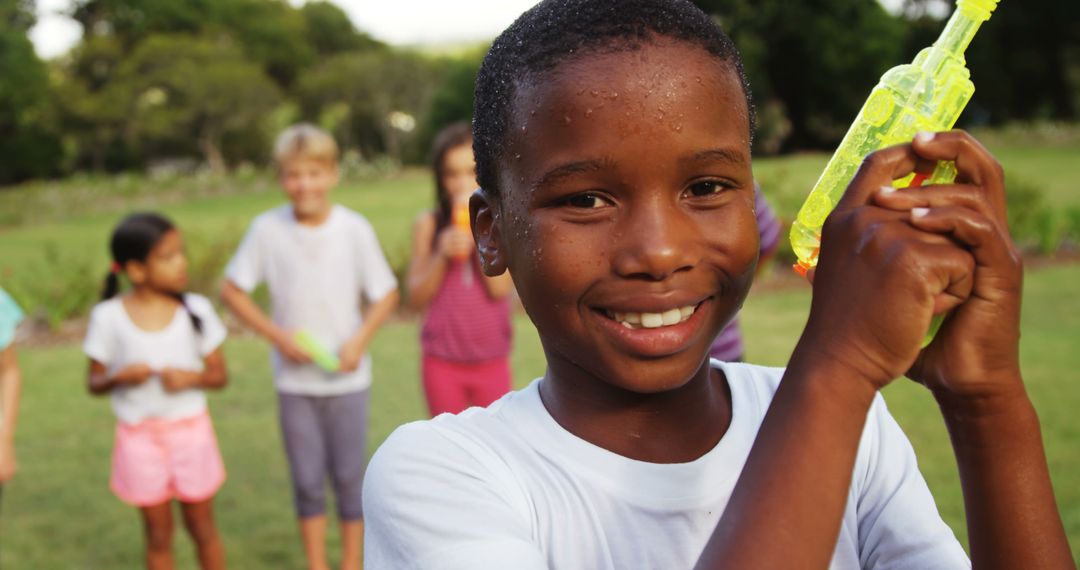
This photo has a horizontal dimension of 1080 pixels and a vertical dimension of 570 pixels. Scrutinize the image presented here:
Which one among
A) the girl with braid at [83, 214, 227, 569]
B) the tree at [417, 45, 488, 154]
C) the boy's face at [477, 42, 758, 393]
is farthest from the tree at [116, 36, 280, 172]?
the boy's face at [477, 42, 758, 393]

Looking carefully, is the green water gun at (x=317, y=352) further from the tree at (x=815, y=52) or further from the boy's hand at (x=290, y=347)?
the tree at (x=815, y=52)

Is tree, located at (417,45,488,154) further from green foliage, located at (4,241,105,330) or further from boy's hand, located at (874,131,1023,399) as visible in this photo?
boy's hand, located at (874,131,1023,399)

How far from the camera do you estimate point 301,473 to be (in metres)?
4.27

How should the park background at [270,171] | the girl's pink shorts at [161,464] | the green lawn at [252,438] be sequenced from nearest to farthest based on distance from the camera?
the girl's pink shorts at [161,464] < the green lawn at [252,438] < the park background at [270,171]

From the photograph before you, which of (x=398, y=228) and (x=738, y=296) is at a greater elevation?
(x=738, y=296)

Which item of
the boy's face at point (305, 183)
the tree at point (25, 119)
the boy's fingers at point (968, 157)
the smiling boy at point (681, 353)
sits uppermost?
the boy's fingers at point (968, 157)

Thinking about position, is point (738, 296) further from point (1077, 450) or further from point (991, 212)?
point (1077, 450)

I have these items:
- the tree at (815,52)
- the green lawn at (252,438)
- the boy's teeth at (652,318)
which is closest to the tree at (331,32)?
the tree at (815,52)

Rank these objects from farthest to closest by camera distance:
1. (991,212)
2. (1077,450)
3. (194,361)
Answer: (1077,450) < (194,361) < (991,212)

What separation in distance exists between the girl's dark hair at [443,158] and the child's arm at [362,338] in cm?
40

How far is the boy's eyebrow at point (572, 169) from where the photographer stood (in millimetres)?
1186

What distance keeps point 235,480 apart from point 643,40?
4.94m

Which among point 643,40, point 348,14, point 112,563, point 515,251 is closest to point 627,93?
point 643,40

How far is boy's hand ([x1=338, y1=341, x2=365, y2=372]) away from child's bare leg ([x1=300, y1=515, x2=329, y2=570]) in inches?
24.7
